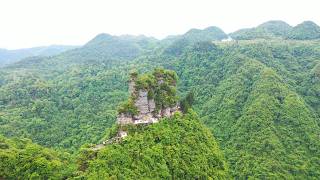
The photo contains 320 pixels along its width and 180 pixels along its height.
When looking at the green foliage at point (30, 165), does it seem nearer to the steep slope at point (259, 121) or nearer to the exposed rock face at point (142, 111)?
the exposed rock face at point (142, 111)

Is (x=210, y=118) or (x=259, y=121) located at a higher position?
(x=259, y=121)

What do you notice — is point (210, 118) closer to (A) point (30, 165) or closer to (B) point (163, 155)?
(B) point (163, 155)

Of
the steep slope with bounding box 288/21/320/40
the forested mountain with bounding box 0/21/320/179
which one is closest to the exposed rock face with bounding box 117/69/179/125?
the forested mountain with bounding box 0/21/320/179

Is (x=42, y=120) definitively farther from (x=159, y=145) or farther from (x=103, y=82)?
(x=159, y=145)

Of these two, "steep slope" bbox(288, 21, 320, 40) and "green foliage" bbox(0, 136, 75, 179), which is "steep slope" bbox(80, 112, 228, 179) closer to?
"green foliage" bbox(0, 136, 75, 179)

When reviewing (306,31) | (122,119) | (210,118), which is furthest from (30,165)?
(306,31)
